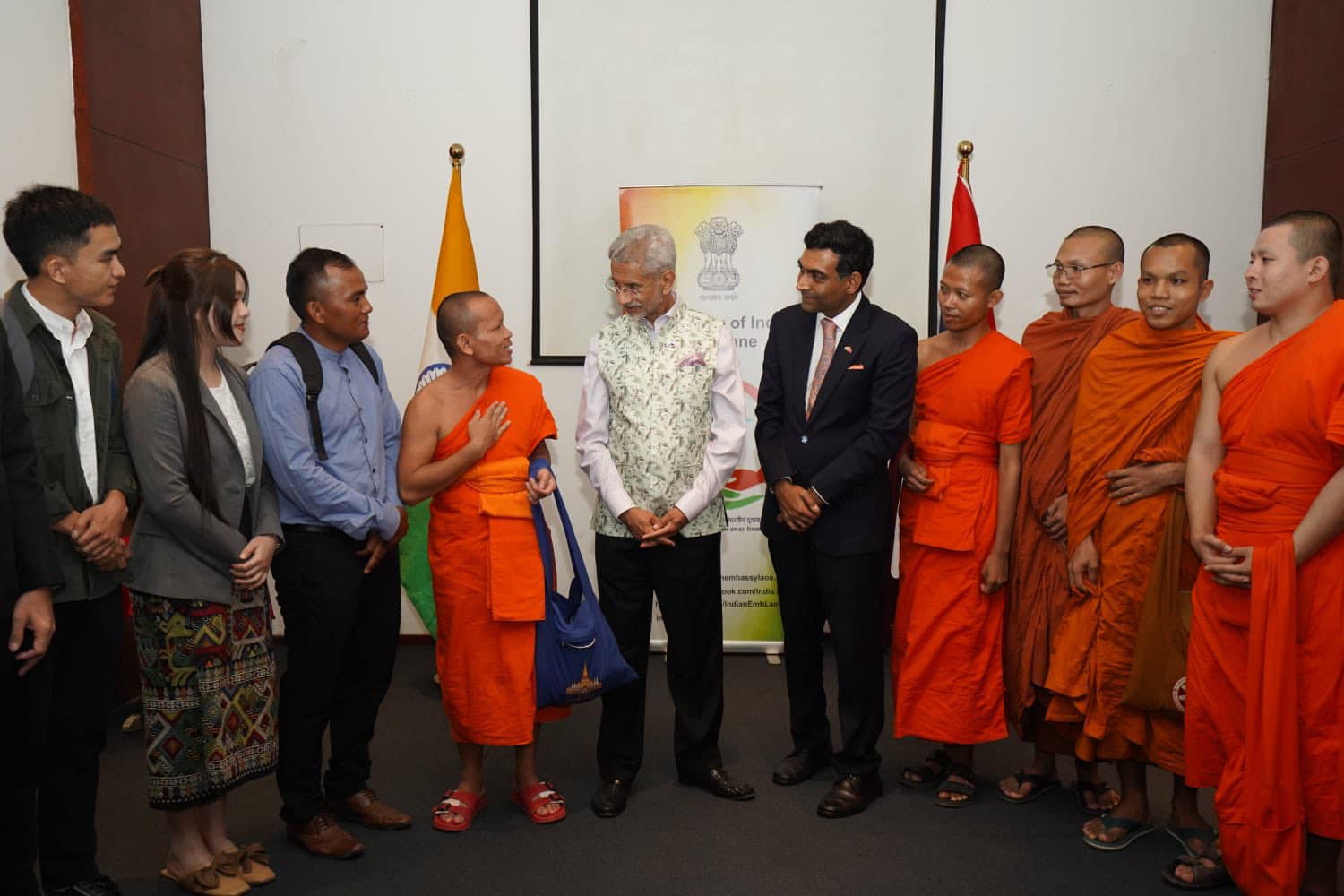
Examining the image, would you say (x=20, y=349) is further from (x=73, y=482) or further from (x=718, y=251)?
(x=718, y=251)

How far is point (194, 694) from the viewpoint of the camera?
2.41 m

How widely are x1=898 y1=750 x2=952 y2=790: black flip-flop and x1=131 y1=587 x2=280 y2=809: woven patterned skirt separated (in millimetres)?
1900

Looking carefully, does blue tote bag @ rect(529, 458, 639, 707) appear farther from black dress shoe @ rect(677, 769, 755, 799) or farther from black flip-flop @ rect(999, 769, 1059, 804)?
black flip-flop @ rect(999, 769, 1059, 804)

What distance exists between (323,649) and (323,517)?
343 millimetres

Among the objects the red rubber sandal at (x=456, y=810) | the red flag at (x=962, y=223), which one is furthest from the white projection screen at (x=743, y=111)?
the red rubber sandal at (x=456, y=810)

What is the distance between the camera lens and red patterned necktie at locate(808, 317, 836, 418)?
3049 mm

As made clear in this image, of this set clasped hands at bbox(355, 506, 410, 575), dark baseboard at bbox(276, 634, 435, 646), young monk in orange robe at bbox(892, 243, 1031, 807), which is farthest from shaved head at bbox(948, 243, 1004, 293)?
dark baseboard at bbox(276, 634, 435, 646)

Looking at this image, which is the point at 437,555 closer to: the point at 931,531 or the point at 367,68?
the point at 931,531

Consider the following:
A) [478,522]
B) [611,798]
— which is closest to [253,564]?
[478,522]

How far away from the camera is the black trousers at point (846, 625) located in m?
3.01

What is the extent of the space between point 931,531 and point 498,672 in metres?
1.29

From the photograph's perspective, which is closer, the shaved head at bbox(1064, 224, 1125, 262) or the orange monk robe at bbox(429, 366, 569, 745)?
the orange monk robe at bbox(429, 366, 569, 745)

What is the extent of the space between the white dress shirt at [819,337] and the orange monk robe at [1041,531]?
1.90ft

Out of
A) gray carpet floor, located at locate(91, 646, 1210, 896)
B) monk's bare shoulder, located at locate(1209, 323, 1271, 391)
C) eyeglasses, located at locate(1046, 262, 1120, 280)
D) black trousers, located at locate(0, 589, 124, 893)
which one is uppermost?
eyeglasses, located at locate(1046, 262, 1120, 280)
